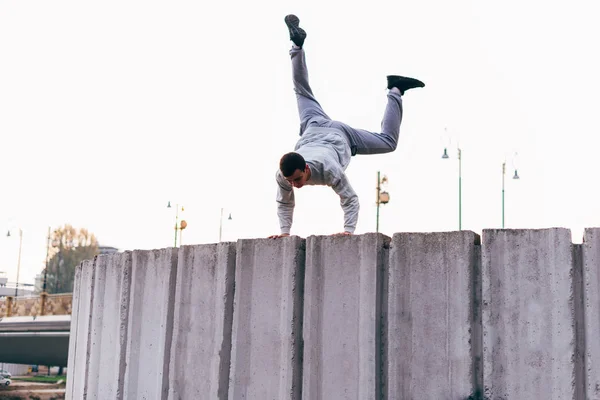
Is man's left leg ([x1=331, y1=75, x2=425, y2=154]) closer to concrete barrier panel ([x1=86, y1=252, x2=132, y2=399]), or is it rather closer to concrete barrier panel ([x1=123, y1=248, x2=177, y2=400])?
concrete barrier panel ([x1=123, y1=248, x2=177, y2=400])

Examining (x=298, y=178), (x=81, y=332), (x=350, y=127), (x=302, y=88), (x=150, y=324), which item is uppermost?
(x=302, y=88)

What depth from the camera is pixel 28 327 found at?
135ft

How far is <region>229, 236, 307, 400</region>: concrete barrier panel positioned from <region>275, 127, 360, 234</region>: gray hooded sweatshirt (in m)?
0.76

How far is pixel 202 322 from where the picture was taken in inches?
390

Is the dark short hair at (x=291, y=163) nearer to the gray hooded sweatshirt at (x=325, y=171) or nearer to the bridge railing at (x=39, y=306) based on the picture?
the gray hooded sweatshirt at (x=325, y=171)

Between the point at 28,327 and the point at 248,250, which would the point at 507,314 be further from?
the point at 28,327

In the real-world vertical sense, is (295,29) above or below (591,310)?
above

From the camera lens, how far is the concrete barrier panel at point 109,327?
36.1 feet

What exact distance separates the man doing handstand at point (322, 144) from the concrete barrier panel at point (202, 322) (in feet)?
2.80

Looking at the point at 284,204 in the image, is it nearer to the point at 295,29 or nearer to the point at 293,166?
the point at 293,166

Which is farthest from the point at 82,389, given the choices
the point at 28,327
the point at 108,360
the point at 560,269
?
the point at 28,327

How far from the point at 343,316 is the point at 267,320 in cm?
92

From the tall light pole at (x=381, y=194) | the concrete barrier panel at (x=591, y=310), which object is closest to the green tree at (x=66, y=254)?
the tall light pole at (x=381, y=194)

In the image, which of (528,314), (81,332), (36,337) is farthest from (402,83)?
(36,337)
